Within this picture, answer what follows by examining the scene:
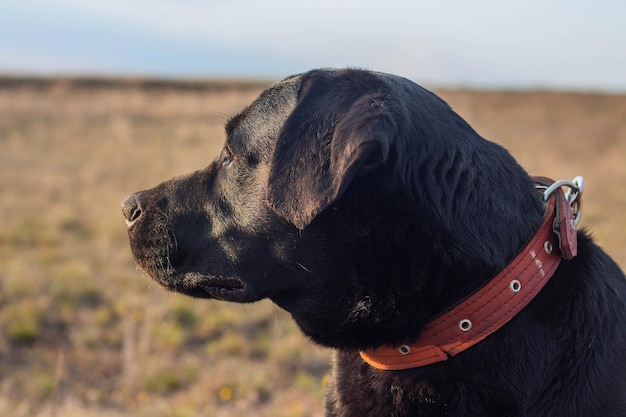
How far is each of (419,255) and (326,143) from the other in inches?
17.5

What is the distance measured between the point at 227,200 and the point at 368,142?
696mm

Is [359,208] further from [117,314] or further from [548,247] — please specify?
[117,314]

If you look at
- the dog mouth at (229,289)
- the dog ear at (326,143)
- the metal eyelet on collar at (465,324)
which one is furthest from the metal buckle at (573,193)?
the dog mouth at (229,289)

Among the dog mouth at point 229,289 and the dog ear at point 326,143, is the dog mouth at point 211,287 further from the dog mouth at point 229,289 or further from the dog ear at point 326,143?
the dog ear at point 326,143

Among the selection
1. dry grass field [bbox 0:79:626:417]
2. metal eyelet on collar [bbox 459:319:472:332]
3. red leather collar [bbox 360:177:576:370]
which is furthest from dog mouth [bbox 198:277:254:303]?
dry grass field [bbox 0:79:626:417]

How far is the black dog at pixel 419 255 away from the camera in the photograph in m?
1.84

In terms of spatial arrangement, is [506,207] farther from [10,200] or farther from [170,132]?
[170,132]

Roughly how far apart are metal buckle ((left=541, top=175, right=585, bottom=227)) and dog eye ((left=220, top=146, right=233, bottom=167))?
109 centimetres

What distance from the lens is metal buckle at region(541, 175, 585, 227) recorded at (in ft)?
6.69

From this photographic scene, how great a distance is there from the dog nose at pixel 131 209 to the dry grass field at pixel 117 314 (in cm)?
88

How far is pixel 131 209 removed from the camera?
8.06ft

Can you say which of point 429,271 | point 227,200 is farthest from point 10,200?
point 429,271

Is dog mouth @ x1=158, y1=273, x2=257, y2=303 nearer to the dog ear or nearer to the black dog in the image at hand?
the black dog

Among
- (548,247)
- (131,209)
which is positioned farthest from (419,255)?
(131,209)
